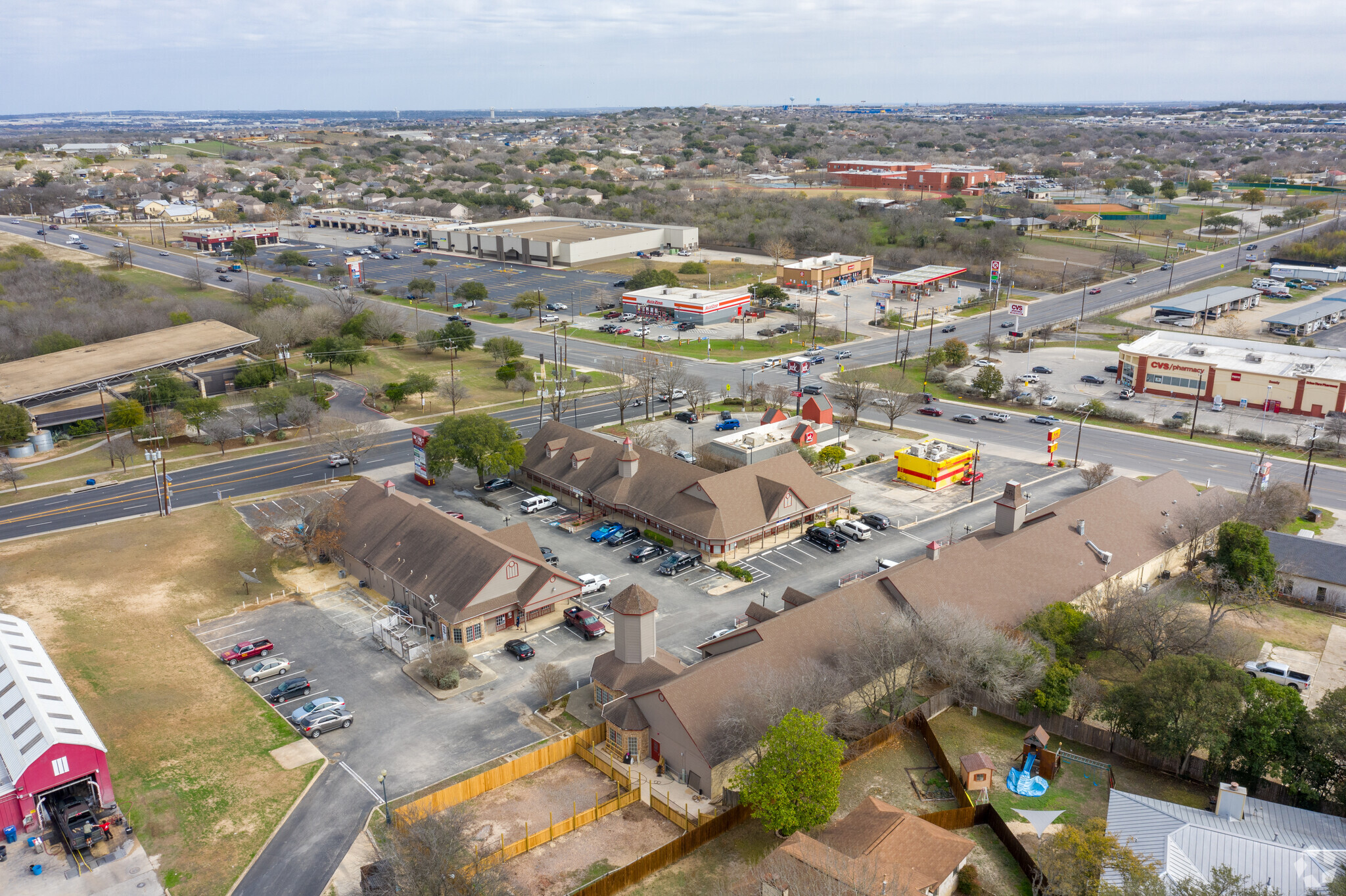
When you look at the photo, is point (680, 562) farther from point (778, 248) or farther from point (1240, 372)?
point (778, 248)

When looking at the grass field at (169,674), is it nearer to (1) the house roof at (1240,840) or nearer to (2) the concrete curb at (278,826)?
(2) the concrete curb at (278,826)

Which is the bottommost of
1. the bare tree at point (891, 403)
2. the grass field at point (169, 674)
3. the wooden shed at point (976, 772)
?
the grass field at point (169, 674)

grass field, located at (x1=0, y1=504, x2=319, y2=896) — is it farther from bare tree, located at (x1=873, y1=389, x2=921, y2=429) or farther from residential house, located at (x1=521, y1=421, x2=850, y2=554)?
bare tree, located at (x1=873, y1=389, x2=921, y2=429)

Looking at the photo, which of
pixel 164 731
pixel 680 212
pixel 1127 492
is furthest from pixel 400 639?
pixel 680 212

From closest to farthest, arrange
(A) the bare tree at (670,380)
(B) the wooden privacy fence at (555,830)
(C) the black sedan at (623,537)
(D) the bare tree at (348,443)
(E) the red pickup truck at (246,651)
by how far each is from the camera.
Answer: (B) the wooden privacy fence at (555,830)
(E) the red pickup truck at (246,651)
(C) the black sedan at (623,537)
(D) the bare tree at (348,443)
(A) the bare tree at (670,380)

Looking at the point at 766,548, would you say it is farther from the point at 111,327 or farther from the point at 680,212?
the point at 680,212

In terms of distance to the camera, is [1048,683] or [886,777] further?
[1048,683]

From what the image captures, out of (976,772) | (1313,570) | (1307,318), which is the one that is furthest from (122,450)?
(1307,318)

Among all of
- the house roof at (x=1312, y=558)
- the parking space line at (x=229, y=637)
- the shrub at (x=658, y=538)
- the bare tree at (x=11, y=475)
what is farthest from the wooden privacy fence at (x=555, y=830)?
the bare tree at (x=11, y=475)
